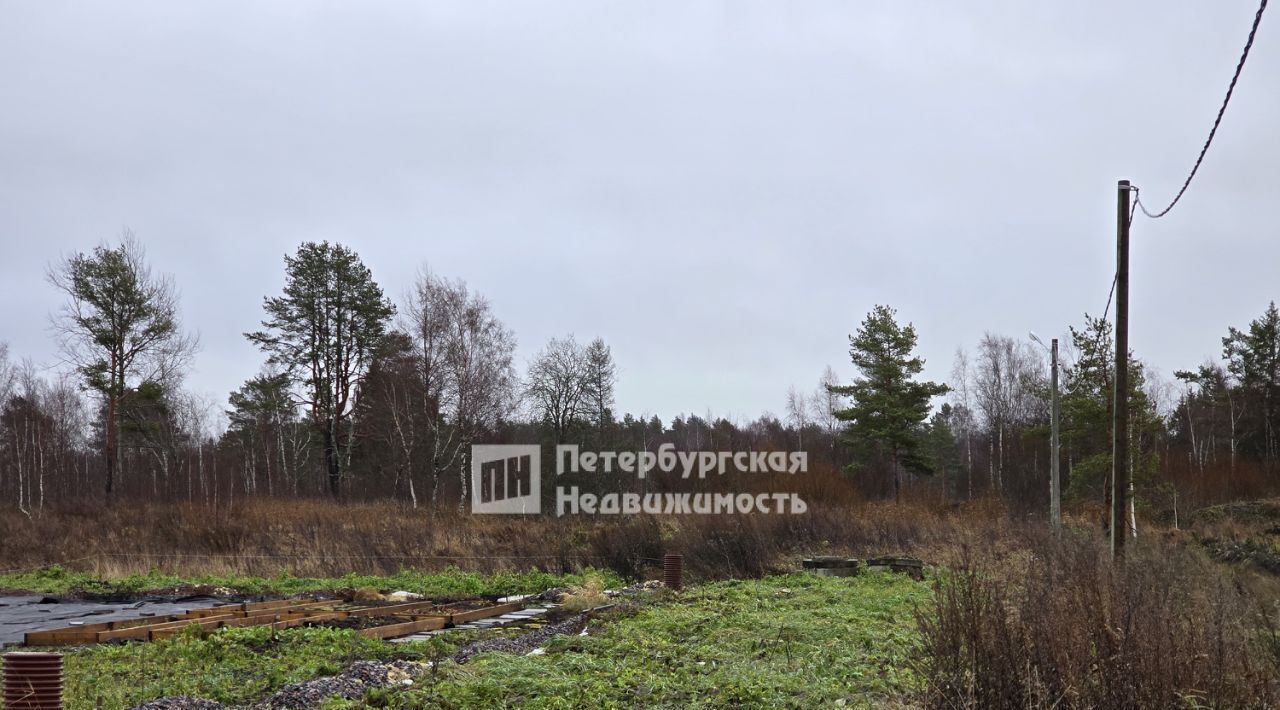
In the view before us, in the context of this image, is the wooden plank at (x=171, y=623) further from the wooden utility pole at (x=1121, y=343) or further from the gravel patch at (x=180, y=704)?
the wooden utility pole at (x=1121, y=343)

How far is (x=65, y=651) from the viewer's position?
35.0ft

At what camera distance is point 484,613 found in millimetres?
14320

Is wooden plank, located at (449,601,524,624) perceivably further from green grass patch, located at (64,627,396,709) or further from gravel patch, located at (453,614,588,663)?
green grass patch, located at (64,627,396,709)

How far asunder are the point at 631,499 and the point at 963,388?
40831 mm

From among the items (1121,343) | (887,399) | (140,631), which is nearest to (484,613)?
(140,631)

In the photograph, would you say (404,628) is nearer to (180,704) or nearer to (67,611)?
(180,704)

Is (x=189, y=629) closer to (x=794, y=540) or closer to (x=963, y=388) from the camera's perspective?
(x=794, y=540)

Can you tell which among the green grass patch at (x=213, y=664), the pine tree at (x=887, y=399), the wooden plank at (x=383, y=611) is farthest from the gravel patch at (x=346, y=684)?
the pine tree at (x=887, y=399)

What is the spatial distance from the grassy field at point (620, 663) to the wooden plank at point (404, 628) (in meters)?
0.36

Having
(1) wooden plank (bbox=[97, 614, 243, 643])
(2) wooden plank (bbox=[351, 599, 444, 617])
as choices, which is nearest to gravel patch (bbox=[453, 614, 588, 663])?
(2) wooden plank (bbox=[351, 599, 444, 617])

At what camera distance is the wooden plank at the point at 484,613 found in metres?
13.6

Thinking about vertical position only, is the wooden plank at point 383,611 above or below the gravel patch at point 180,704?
below

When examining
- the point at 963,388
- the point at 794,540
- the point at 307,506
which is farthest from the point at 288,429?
the point at 963,388

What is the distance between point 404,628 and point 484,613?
2.51 meters
